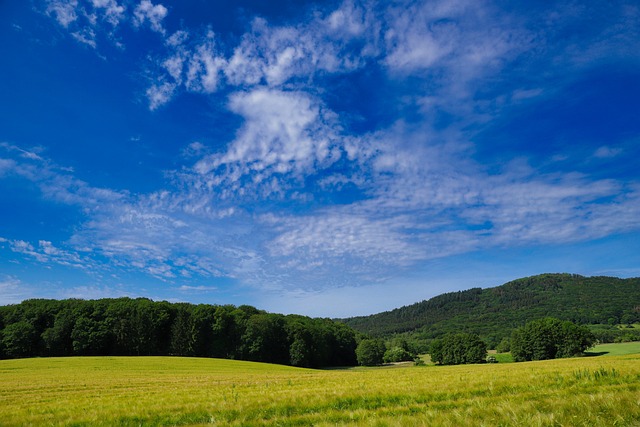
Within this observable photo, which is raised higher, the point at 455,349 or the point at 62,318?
the point at 62,318

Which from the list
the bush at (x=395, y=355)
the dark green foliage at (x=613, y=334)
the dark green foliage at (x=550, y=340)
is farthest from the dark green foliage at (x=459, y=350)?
the dark green foliage at (x=613, y=334)

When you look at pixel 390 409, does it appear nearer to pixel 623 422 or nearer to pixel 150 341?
pixel 623 422

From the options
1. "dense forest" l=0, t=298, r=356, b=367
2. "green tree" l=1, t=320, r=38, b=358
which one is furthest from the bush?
"green tree" l=1, t=320, r=38, b=358

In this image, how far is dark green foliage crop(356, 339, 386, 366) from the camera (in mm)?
118125

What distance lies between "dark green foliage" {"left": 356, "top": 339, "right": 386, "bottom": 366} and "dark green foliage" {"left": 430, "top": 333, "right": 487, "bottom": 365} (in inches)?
760

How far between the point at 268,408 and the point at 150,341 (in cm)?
9183

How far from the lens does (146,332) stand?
85750mm

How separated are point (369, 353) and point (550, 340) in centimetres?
5427

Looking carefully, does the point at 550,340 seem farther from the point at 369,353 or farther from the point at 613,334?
the point at 613,334

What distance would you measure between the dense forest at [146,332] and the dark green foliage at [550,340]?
62098mm

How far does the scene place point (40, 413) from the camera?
1033 centimetres

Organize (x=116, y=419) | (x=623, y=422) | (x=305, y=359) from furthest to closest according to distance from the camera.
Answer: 1. (x=305, y=359)
2. (x=116, y=419)
3. (x=623, y=422)

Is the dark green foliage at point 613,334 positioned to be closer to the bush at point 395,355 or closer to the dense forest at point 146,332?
the bush at point 395,355

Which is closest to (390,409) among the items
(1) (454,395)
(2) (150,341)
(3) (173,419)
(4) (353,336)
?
(1) (454,395)
